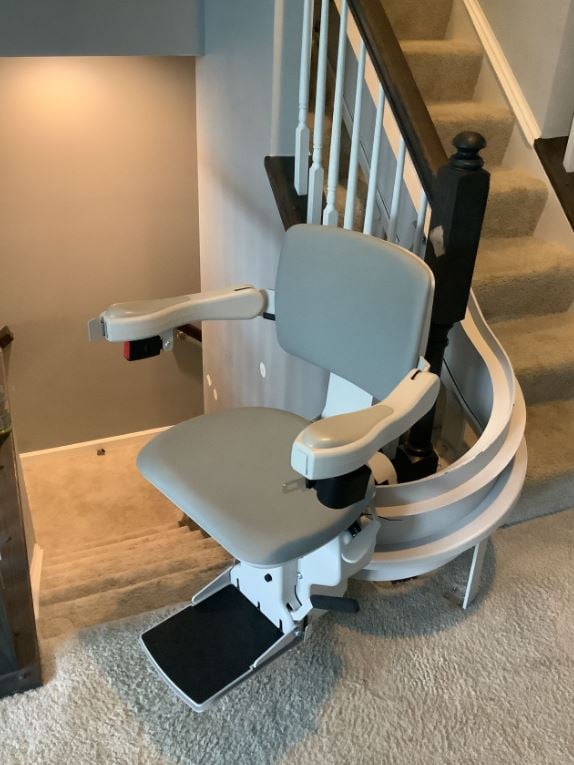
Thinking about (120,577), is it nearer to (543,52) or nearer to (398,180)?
(398,180)

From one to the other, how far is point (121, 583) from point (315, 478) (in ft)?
Result: 3.67

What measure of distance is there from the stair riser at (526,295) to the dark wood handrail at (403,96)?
0.73 meters

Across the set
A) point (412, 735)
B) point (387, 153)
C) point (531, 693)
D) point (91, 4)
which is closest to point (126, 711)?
point (412, 735)

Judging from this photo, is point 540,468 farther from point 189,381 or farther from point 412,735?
point 189,381

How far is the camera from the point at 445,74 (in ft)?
9.61

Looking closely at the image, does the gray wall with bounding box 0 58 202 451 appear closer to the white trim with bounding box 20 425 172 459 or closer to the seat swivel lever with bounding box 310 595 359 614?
Answer: the white trim with bounding box 20 425 172 459

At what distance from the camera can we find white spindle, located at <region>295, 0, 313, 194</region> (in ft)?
6.89

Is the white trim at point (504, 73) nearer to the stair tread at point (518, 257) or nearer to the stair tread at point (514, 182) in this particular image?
the stair tread at point (514, 182)

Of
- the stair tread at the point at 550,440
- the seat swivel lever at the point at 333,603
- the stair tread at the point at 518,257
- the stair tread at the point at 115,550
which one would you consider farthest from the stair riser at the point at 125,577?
the stair tread at the point at 518,257

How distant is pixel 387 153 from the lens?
7.35 ft

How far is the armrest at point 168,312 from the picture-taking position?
1.57m

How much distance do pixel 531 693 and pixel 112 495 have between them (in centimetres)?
274

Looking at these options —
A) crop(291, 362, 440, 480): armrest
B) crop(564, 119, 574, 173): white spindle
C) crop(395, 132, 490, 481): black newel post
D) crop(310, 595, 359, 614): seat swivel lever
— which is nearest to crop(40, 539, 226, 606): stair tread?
crop(310, 595, 359, 614): seat swivel lever

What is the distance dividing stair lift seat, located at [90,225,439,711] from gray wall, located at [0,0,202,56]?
135 centimetres
